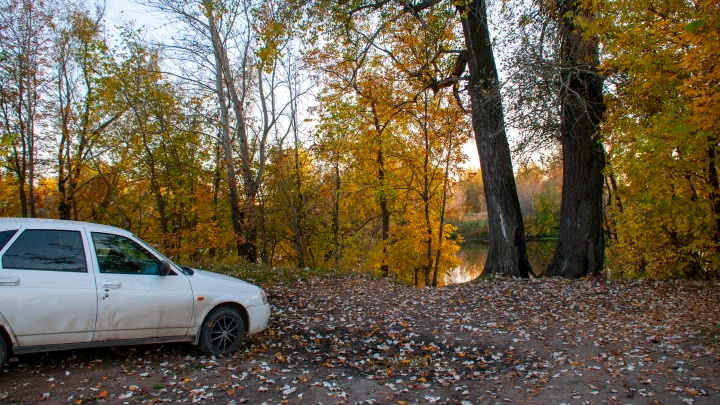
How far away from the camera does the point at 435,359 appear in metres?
6.07

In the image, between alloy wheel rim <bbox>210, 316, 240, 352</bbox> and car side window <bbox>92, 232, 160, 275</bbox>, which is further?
alloy wheel rim <bbox>210, 316, 240, 352</bbox>

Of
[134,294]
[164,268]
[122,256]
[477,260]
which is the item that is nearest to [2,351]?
[134,294]

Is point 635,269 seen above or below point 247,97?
below

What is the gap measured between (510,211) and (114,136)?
18.6 m

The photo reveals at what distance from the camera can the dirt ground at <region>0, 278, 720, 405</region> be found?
4566 mm

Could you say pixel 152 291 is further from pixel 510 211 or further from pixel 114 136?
pixel 114 136

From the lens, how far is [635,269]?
12273mm

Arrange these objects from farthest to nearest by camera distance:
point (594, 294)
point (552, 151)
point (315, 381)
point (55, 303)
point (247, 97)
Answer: point (247, 97) < point (552, 151) < point (594, 294) < point (315, 381) < point (55, 303)

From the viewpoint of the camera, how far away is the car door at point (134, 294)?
4.93 m

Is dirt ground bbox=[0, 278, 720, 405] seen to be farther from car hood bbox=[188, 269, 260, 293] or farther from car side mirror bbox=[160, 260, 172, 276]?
car side mirror bbox=[160, 260, 172, 276]

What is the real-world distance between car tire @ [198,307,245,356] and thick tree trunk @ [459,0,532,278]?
7.92 m

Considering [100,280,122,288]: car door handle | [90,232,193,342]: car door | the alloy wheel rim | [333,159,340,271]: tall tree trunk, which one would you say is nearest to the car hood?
[90,232,193,342]: car door

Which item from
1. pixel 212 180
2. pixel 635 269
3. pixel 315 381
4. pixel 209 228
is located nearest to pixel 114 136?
pixel 212 180

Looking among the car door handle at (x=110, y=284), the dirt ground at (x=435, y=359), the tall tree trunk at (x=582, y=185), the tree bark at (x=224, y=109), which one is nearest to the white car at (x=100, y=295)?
the car door handle at (x=110, y=284)
